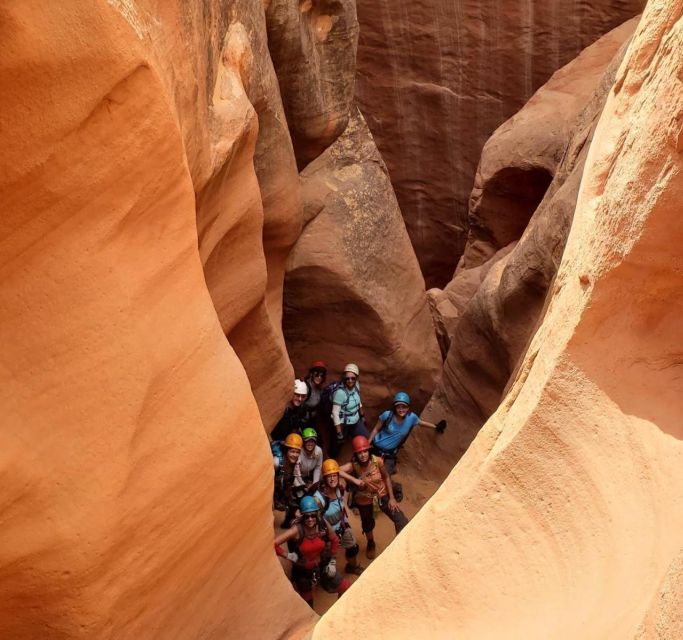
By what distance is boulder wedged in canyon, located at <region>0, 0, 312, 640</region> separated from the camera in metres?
3.12

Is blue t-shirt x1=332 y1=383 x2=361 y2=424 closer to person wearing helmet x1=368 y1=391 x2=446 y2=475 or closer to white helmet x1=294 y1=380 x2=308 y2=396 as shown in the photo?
person wearing helmet x1=368 y1=391 x2=446 y2=475

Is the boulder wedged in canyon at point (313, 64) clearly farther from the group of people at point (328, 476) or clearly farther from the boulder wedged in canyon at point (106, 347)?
the boulder wedged in canyon at point (106, 347)

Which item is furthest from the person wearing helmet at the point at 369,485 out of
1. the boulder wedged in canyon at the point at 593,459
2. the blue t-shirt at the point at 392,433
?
the boulder wedged in canyon at the point at 593,459

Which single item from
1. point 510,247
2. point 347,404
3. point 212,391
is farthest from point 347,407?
point 212,391

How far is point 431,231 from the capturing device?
36.4 feet

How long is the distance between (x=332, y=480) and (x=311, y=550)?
464 millimetres

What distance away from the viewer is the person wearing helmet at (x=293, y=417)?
7.06 m

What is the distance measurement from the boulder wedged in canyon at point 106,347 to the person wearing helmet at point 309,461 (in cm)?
210

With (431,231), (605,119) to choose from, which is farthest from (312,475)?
(431,231)

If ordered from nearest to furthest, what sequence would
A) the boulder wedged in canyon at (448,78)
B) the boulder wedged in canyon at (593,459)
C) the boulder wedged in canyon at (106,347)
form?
the boulder wedged in canyon at (593,459) → the boulder wedged in canyon at (106,347) → the boulder wedged in canyon at (448,78)

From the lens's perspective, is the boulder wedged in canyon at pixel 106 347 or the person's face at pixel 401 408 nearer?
the boulder wedged in canyon at pixel 106 347

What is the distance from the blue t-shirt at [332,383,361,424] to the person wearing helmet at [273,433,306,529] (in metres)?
0.87

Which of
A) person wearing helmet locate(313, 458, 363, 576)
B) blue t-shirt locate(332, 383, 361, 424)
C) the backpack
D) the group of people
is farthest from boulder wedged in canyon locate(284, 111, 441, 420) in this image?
person wearing helmet locate(313, 458, 363, 576)

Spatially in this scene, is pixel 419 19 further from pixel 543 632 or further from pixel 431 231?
pixel 543 632
